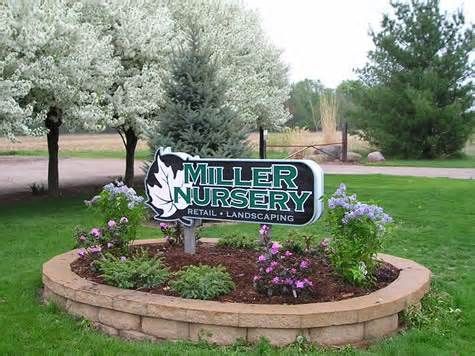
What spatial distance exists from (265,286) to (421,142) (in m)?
24.0

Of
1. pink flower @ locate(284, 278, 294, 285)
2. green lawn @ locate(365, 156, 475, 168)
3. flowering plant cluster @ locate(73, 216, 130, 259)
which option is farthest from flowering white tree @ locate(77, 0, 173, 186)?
green lawn @ locate(365, 156, 475, 168)

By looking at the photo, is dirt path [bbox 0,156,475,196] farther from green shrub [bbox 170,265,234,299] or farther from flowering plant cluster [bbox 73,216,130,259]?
green shrub [bbox 170,265,234,299]

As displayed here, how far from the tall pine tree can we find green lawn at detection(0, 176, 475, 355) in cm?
1267

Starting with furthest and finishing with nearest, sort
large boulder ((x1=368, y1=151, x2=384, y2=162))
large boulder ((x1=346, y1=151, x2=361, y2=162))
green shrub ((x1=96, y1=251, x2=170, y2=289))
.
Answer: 1. large boulder ((x1=368, y1=151, x2=384, y2=162))
2. large boulder ((x1=346, y1=151, x2=361, y2=162))
3. green shrub ((x1=96, y1=251, x2=170, y2=289))

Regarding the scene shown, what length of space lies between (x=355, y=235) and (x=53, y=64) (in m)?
6.92

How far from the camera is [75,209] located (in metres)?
11.7

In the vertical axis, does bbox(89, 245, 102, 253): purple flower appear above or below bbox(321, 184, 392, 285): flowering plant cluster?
below

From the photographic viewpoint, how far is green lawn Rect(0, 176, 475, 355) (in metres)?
4.21

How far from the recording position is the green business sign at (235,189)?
5156 millimetres

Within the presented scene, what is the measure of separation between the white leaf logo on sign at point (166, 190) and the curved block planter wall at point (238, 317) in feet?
4.16

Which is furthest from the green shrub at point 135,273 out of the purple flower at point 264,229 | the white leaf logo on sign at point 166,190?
the purple flower at point 264,229

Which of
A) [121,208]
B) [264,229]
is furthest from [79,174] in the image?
[264,229]

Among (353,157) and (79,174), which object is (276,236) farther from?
(353,157)

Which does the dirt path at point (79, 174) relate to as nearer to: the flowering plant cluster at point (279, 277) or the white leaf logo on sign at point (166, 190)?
the white leaf logo on sign at point (166, 190)
